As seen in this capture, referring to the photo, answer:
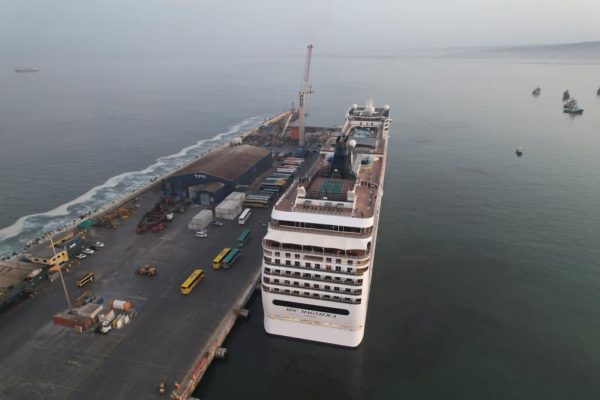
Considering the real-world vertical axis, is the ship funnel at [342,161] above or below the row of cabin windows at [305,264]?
above

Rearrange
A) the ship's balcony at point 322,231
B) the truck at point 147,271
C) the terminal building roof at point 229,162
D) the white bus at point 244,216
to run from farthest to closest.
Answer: the terminal building roof at point 229,162 → the white bus at point 244,216 → the truck at point 147,271 → the ship's balcony at point 322,231

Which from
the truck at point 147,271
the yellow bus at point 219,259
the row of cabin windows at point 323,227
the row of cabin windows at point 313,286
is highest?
the row of cabin windows at point 323,227

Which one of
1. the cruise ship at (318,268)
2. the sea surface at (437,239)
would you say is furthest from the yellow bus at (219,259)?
the cruise ship at (318,268)

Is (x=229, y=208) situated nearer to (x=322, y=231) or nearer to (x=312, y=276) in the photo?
(x=322, y=231)

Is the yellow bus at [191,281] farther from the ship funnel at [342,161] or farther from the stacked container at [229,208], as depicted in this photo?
the ship funnel at [342,161]

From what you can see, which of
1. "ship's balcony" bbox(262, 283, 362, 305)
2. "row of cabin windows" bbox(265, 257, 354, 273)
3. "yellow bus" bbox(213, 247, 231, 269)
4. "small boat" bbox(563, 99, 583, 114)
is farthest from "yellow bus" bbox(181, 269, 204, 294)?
"small boat" bbox(563, 99, 583, 114)

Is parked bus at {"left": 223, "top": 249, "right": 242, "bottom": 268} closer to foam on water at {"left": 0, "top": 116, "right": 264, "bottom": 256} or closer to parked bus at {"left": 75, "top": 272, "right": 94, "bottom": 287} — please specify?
parked bus at {"left": 75, "top": 272, "right": 94, "bottom": 287}
